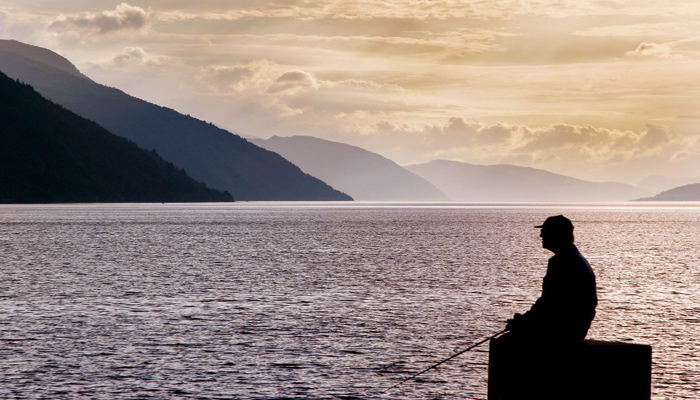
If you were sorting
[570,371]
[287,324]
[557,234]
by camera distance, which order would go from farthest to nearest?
[287,324], [557,234], [570,371]

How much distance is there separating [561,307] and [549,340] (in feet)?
1.55

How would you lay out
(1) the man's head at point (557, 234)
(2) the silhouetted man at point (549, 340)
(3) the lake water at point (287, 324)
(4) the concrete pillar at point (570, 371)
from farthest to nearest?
(3) the lake water at point (287, 324) → (1) the man's head at point (557, 234) → (2) the silhouetted man at point (549, 340) → (4) the concrete pillar at point (570, 371)

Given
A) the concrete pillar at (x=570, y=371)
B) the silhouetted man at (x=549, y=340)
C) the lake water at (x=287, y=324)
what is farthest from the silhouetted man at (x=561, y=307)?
the lake water at (x=287, y=324)

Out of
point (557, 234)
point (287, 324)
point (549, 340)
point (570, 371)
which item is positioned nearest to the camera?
point (570, 371)

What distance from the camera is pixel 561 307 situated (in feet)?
37.8

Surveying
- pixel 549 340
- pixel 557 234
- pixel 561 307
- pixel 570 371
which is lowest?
pixel 570 371

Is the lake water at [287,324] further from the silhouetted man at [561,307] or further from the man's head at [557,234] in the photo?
the man's head at [557,234]

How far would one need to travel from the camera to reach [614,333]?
28203 mm

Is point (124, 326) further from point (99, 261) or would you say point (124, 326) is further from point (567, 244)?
point (99, 261)

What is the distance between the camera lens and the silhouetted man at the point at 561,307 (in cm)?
1145

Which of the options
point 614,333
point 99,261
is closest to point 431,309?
point 614,333

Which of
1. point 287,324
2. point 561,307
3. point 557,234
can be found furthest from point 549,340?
point 287,324

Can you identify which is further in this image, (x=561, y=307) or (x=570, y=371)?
(x=561, y=307)

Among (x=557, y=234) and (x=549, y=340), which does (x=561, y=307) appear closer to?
(x=549, y=340)
